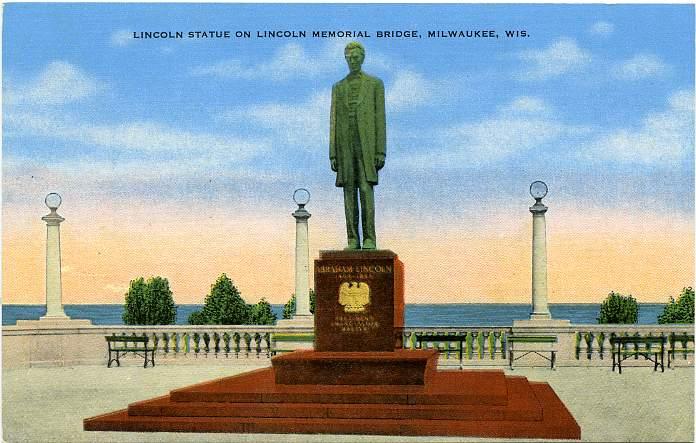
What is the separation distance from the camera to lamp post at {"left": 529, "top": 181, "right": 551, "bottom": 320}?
18203 mm

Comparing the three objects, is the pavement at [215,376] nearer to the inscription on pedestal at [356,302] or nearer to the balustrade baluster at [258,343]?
the balustrade baluster at [258,343]

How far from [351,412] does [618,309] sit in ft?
120

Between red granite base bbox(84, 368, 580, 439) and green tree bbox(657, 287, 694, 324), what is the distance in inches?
1241

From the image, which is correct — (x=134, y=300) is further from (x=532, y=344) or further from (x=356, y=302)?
(x=356, y=302)

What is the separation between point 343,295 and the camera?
1111 centimetres

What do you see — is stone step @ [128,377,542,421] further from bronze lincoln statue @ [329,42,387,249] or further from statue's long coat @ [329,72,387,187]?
statue's long coat @ [329,72,387,187]

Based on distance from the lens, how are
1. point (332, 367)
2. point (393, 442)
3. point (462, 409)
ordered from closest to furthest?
1. point (393, 442)
2. point (462, 409)
3. point (332, 367)

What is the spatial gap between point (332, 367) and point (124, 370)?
8.13m

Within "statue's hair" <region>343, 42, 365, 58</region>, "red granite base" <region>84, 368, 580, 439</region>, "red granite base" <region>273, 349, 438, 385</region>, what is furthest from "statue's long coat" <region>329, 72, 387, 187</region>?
"red granite base" <region>84, 368, 580, 439</region>

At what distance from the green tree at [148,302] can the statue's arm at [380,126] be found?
107 feet

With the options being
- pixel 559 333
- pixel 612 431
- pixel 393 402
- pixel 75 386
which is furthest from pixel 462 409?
pixel 559 333

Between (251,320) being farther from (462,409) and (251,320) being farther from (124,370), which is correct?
(462,409)

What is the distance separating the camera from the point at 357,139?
1166 centimetres

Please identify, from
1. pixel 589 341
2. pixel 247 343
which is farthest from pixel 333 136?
pixel 589 341
